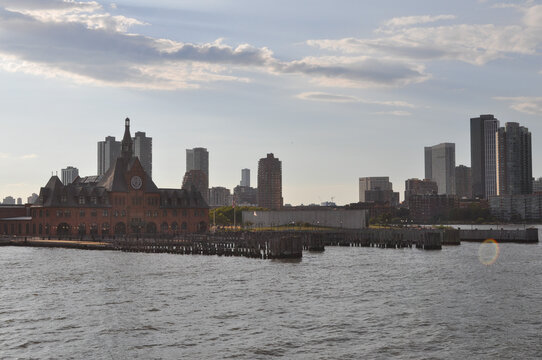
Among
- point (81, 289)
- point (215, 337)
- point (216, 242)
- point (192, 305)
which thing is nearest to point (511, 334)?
point (215, 337)

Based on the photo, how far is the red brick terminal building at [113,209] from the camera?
15350 centimetres

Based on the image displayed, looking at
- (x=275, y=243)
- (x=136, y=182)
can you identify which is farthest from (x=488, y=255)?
(x=136, y=182)

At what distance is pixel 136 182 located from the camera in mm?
161375

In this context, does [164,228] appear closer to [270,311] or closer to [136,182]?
[136,182]

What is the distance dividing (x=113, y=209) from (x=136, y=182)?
30.0ft

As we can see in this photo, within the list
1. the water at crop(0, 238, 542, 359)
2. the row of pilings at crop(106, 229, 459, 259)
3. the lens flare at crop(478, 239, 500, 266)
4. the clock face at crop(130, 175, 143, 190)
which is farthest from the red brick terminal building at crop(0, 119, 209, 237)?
the lens flare at crop(478, 239, 500, 266)

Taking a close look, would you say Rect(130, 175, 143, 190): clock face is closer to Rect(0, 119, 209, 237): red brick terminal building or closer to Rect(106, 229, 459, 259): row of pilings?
Rect(0, 119, 209, 237): red brick terminal building

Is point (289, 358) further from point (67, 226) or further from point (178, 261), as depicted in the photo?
point (67, 226)

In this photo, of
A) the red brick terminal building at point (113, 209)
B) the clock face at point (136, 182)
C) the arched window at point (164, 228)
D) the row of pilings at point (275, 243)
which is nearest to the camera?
the row of pilings at point (275, 243)

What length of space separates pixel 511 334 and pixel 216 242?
88.1 m

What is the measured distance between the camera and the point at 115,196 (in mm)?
157625

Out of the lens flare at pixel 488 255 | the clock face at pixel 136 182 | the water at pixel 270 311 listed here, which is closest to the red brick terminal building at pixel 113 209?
the clock face at pixel 136 182

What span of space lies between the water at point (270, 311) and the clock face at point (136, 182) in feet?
223

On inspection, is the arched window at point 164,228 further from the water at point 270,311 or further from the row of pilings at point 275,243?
the water at point 270,311
